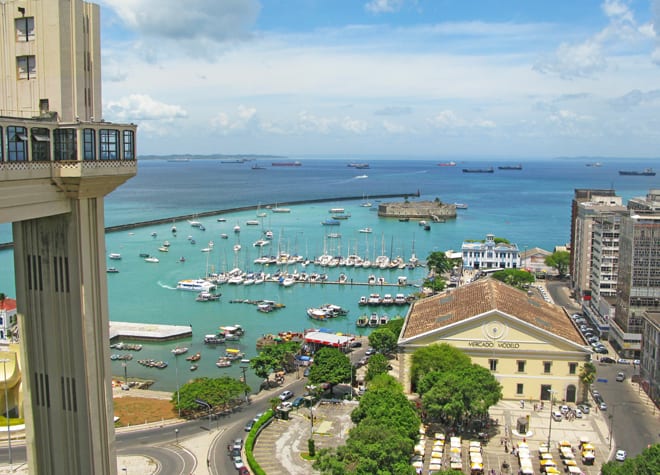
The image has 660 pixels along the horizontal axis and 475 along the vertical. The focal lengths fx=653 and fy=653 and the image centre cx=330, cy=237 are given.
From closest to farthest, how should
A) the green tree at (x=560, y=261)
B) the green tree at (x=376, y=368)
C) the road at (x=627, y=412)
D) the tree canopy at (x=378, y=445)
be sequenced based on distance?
the tree canopy at (x=378, y=445) < the road at (x=627, y=412) < the green tree at (x=376, y=368) < the green tree at (x=560, y=261)

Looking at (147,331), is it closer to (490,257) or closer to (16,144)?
(16,144)

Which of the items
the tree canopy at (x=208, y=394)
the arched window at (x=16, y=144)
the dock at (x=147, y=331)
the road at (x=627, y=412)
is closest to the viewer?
the arched window at (x=16, y=144)

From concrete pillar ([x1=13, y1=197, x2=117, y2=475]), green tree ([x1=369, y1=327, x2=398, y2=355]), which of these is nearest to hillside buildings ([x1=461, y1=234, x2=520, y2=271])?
green tree ([x1=369, y1=327, x2=398, y2=355])

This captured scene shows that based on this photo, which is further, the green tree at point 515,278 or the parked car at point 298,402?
the green tree at point 515,278

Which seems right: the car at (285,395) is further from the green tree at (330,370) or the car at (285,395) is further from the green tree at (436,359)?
the green tree at (436,359)

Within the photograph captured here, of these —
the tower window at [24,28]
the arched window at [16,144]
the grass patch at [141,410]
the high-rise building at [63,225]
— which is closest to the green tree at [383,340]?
the grass patch at [141,410]

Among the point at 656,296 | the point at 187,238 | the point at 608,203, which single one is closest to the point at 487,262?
the point at 608,203
